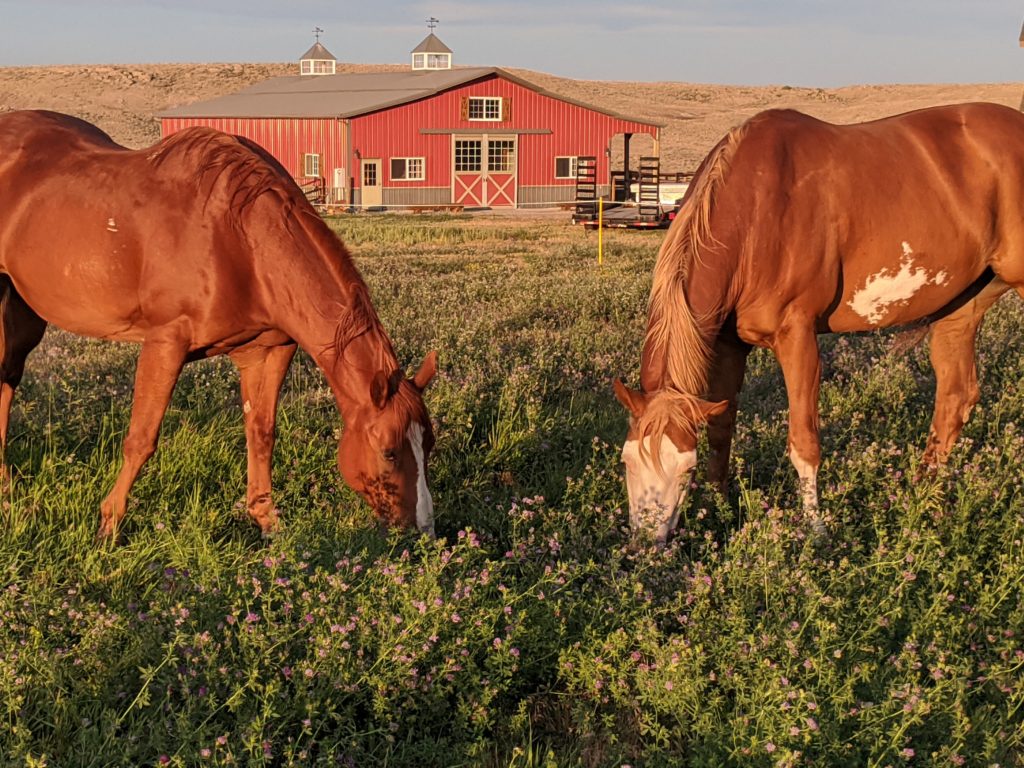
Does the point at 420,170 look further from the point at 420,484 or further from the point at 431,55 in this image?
the point at 420,484

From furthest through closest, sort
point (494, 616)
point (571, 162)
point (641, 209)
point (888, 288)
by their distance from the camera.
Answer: point (571, 162)
point (641, 209)
point (888, 288)
point (494, 616)

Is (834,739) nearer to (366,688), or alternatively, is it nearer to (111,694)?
(366,688)

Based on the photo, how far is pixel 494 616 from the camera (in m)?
3.77

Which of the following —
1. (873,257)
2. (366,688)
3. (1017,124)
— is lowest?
(366,688)

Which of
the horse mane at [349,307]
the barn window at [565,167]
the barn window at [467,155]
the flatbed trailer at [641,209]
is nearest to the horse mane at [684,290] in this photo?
the horse mane at [349,307]

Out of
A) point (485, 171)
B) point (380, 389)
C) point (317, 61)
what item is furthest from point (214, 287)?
point (317, 61)

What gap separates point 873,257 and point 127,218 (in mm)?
4071

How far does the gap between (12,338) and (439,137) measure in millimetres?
38311

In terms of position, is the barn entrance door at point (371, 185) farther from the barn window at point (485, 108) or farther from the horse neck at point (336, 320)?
the horse neck at point (336, 320)

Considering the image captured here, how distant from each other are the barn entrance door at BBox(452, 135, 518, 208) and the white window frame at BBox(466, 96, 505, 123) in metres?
0.70

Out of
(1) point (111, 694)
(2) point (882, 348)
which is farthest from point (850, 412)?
(1) point (111, 694)

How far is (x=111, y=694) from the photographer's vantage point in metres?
3.46

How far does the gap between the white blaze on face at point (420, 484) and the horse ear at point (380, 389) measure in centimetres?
17

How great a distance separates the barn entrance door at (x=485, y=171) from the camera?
43.8 metres
